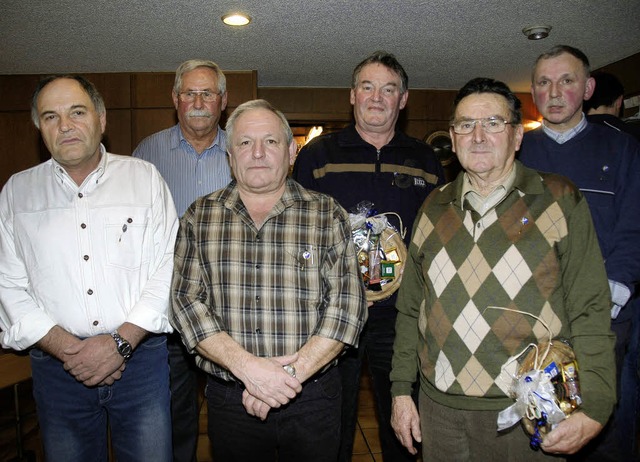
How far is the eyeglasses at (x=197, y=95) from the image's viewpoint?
8.48 ft

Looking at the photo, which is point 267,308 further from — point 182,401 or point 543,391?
point 182,401

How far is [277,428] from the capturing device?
5.75 ft

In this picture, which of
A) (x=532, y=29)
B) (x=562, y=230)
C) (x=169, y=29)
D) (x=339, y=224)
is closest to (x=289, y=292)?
(x=339, y=224)

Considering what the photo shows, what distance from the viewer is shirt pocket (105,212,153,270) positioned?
6.15 ft

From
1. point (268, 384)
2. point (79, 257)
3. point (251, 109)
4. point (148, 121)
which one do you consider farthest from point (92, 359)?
point (148, 121)

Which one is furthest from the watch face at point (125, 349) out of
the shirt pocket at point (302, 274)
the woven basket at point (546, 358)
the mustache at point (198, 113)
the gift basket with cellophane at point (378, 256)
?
the woven basket at point (546, 358)

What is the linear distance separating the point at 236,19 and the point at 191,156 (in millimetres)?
1917

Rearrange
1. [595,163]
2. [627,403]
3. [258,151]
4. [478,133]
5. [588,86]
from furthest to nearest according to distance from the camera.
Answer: [627,403] → [588,86] → [595,163] → [258,151] → [478,133]

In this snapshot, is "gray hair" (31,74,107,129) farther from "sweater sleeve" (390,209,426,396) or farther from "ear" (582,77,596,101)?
"ear" (582,77,596,101)

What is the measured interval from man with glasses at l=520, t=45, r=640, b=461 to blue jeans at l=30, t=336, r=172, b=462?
188 centimetres

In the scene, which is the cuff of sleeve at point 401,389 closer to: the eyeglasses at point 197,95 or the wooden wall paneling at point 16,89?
the eyeglasses at point 197,95

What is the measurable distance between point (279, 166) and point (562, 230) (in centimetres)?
102

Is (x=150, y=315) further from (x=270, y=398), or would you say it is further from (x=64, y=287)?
(x=270, y=398)

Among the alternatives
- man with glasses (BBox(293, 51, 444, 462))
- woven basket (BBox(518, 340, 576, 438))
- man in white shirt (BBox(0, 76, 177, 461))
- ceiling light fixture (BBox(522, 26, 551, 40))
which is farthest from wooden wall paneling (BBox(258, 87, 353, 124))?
woven basket (BBox(518, 340, 576, 438))
